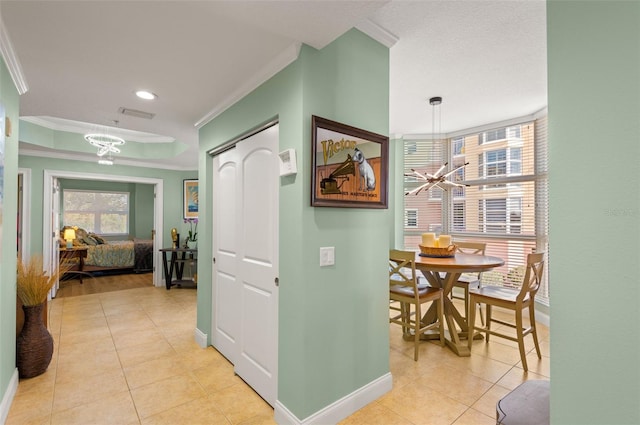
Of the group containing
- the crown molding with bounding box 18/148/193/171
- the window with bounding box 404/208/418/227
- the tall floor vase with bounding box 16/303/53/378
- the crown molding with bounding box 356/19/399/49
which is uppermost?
the crown molding with bounding box 356/19/399/49

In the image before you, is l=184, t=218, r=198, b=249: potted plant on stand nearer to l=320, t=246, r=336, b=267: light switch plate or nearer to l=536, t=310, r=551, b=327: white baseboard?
l=320, t=246, r=336, b=267: light switch plate

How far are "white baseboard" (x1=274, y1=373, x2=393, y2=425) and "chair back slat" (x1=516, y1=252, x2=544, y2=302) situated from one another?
1453 millimetres

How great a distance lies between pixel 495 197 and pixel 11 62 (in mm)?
5208

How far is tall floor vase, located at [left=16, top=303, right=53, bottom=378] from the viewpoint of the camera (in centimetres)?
249

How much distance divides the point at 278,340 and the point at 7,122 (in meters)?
2.33

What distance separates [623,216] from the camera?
27.9 inches

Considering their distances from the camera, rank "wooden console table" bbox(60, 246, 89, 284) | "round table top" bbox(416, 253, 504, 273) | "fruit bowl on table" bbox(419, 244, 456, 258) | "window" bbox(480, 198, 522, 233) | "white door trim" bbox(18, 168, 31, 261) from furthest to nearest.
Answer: "wooden console table" bbox(60, 246, 89, 284) < "white door trim" bbox(18, 168, 31, 261) < "window" bbox(480, 198, 522, 233) < "fruit bowl on table" bbox(419, 244, 456, 258) < "round table top" bbox(416, 253, 504, 273)

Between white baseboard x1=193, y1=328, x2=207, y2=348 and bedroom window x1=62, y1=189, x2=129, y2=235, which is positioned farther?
bedroom window x1=62, y1=189, x2=129, y2=235

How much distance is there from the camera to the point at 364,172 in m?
2.10

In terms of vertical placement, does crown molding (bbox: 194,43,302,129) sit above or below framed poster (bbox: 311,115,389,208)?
above

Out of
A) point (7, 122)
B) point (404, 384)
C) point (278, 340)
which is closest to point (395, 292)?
point (404, 384)

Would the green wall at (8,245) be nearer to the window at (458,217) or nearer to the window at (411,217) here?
the window at (411,217)

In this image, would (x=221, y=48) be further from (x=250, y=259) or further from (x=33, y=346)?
(x=33, y=346)

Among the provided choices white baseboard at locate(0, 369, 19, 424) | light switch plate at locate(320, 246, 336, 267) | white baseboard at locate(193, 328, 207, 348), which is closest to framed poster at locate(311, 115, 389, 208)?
light switch plate at locate(320, 246, 336, 267)
